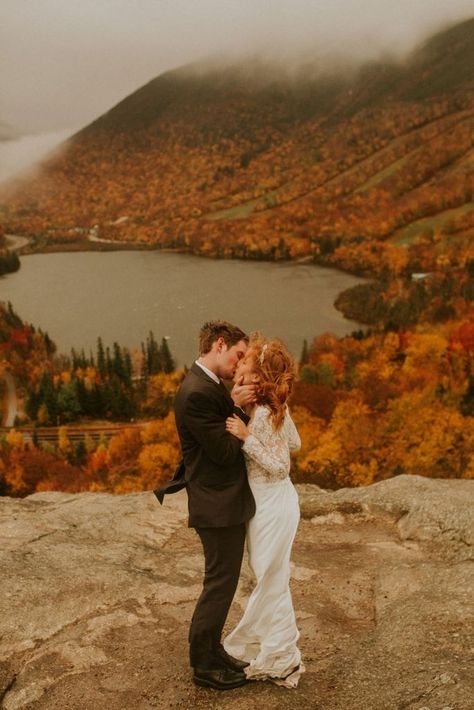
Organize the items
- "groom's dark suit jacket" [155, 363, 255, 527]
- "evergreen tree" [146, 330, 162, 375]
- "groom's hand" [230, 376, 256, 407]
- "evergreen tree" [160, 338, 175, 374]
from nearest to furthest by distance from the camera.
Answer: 1. "groom's dark suit jacket" [155, 363, 255, 527]
2. "groom's hand" [230, 376, 256, 407]
3. "evergreen tree" [146, 330, 162, 375]
4. "evergreen tree" [160, 338, 175, 374]

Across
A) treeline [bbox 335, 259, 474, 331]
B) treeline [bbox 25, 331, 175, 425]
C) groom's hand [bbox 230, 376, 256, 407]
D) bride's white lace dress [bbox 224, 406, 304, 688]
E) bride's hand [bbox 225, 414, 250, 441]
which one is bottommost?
treeline [bbox 25, 331, 175, 425]

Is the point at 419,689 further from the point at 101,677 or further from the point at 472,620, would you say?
the point at 101,677

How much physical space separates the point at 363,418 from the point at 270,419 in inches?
2269

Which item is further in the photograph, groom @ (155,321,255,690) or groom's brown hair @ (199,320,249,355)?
groom's brown hair @ (199,320,249,355)

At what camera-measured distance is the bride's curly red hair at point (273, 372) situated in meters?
5.41

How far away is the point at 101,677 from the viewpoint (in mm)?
6375

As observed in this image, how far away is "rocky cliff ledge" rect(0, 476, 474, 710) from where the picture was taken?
6.05m

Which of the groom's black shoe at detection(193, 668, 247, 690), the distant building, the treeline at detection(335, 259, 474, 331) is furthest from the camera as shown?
the distant building

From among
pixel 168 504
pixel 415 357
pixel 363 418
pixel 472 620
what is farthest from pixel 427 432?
pixel 472 620

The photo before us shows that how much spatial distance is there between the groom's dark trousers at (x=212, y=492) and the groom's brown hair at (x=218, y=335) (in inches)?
8.5

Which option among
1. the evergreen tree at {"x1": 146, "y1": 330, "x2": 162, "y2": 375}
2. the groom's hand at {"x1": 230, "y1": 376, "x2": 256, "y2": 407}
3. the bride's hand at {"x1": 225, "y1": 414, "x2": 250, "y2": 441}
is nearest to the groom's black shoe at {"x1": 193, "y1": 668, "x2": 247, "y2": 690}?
the bride's hand at {"x1": 225, "y1": 414, "x2": 250, "y2": 441}

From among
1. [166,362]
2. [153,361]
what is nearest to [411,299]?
[166,362]

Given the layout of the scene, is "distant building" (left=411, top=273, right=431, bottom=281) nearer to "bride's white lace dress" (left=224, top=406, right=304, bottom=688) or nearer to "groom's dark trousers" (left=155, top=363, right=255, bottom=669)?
"bride's white lace dress" (left=224, top=406, right=304, bottom=688)

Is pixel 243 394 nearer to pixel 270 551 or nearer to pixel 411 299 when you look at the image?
pixel 270 551
